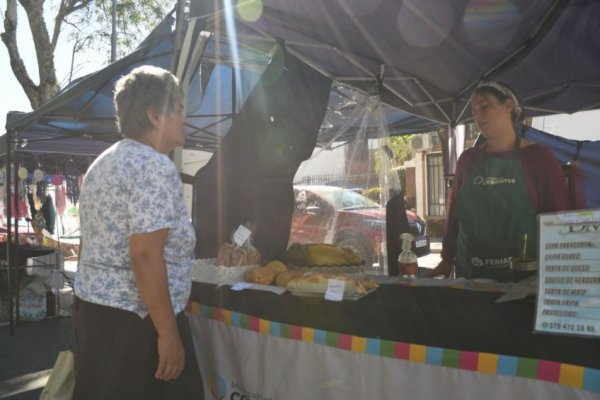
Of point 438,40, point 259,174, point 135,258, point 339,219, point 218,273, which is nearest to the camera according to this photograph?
point 135,258

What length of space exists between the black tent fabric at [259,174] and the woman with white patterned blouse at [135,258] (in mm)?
928

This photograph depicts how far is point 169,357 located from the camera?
1568 millimetres

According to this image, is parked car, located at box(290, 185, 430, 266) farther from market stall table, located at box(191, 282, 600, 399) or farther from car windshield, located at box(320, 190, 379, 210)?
market stall table, located at box(191, 282, 600, 399)

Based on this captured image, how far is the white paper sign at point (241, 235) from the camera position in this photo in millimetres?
2347

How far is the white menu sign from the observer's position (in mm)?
1231

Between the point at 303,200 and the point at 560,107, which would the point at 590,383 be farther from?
the point at 560,107

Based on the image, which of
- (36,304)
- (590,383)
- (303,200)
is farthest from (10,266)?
(590,383)

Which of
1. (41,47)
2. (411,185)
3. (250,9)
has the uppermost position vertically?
(41,47)

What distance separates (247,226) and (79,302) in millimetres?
1028

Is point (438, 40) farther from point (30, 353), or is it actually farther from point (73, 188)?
point (73, 188)

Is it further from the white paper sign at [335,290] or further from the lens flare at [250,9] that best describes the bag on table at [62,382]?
the lens flare at [250,9]

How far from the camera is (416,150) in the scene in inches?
731

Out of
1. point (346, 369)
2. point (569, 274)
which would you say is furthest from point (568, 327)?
point (346, 369)

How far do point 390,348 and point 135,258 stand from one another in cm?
87
